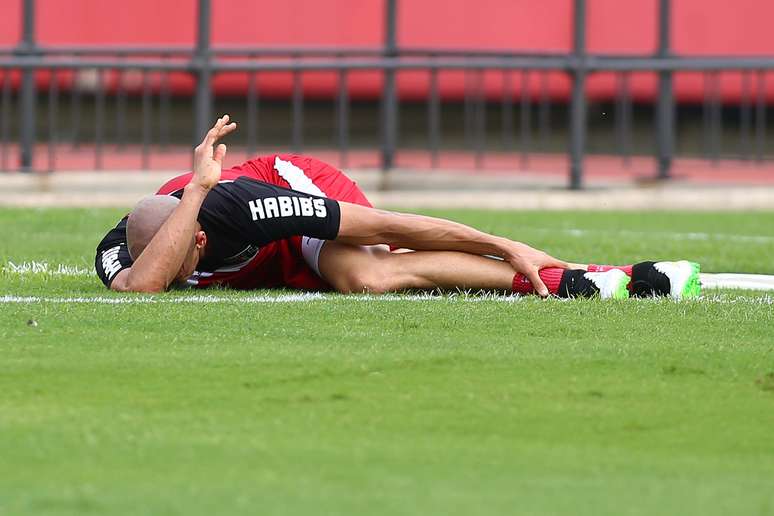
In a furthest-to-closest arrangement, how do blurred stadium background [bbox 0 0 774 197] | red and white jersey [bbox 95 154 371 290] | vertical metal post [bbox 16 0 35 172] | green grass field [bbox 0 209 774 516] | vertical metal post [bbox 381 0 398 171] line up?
blurred stadium background [bbox 0 0 774 197] < vertical metal post [bbox 381 0 398 171] < vertical metal post [bbox 16 0 35 172] < red and white jersey [bbox 95 154 371 290] < green grass field [bbox 0 209 774 516]

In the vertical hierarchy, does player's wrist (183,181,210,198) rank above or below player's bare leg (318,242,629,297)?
above

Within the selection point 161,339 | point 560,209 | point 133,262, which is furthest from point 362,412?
point 560,209

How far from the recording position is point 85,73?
14.6 m

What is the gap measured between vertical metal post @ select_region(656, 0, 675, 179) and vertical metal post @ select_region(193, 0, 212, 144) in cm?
345

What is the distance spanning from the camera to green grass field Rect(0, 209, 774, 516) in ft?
10.8

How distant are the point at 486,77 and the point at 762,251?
7.35 meters

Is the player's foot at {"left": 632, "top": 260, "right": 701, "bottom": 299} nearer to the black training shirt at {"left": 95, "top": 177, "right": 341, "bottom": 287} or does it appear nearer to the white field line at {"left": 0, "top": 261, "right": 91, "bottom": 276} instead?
the black training shirt at {"left": 95, "top": 177, "right": 341, "bottom": 287}

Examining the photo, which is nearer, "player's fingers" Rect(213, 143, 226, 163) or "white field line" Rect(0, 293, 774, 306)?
"white field line" Rect(0, 293, 774, 306)

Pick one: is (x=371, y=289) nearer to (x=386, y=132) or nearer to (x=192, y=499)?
(x=192, y=499)

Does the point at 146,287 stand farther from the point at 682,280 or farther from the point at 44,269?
the point at 682,280

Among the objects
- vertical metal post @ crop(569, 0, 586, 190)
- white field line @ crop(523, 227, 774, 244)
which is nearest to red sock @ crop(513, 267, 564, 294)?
white field line @ crop(523, 227, 774, 244)

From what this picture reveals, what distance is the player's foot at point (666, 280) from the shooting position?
→ 5785 millimetres

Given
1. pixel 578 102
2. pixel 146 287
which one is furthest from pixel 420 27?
pixel 146 287

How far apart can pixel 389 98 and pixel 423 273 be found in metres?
6.97
